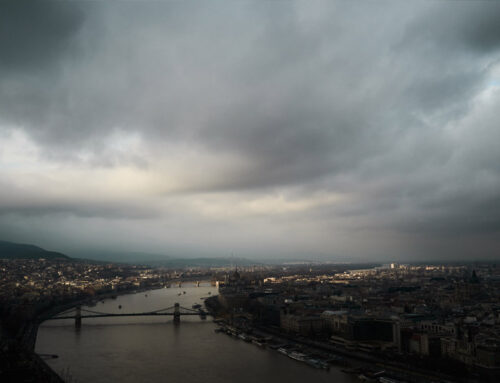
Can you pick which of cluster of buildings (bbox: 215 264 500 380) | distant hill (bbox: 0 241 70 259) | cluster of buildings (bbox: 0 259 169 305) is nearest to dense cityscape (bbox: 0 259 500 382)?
cluster of buildings (bbox: 215 264 500 380)

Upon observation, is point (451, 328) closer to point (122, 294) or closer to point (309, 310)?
point (309, 310)

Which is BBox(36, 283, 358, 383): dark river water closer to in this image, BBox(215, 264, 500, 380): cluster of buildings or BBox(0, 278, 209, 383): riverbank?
BBox(0, 278, 209, 383): riverbank

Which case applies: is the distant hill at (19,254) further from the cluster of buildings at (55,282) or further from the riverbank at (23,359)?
the riverbank at (23,359)

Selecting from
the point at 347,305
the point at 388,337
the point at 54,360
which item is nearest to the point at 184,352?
the point at 54,360

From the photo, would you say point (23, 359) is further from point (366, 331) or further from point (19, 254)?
point (19, 254)

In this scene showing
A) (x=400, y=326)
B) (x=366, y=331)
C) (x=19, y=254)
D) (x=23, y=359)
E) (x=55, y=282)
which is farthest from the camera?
(x=19, y=254)

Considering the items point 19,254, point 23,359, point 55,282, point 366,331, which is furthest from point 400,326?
point 19,254

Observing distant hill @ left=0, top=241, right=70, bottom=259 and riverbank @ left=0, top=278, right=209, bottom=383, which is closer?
riverbank @ left=0, top=278, right=209, bottom=383

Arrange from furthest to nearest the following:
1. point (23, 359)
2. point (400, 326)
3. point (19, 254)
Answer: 1. point (19, 254)
2. point (400, 326)
3. point (23, 359)
